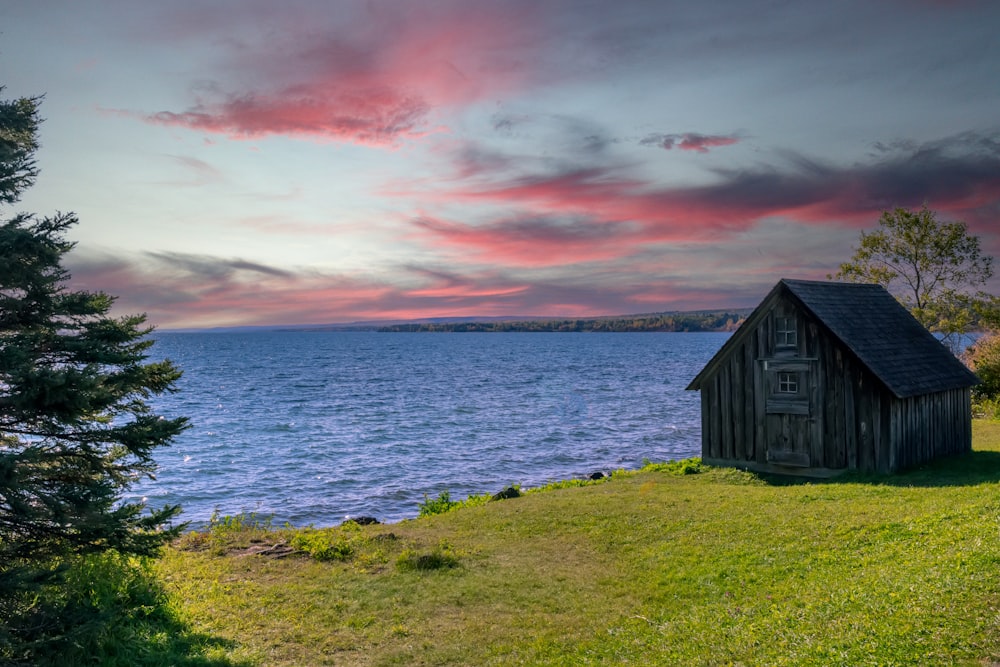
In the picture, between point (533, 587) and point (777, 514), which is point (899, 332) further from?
point (533, 587)

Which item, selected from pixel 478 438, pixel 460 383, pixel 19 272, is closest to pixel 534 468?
pixel 478 438

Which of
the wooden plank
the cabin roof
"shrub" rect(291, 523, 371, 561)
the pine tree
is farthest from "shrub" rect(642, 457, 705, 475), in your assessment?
the pine tree

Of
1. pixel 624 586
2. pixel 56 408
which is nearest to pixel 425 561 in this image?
pixel 624 586

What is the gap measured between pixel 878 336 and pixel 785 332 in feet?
14.2

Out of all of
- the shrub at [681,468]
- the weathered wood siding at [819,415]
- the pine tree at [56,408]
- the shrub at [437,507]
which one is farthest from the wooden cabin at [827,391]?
the pine tree at [56,408]

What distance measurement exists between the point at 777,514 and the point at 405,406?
52015 millimetres

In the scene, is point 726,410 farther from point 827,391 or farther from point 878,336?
point 878,336

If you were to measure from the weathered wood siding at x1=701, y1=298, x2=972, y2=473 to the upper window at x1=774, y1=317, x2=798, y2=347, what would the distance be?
18 cm

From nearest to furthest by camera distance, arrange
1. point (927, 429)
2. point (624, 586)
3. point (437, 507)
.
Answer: point (624, 586), point (437, 507), point (927, 429)

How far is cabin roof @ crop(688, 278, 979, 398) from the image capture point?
2581 cm

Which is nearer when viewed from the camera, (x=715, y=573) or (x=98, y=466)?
(x=98, y=466)

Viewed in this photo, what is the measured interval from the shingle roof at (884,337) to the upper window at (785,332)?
113 centimetres

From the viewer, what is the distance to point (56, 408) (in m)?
10.4

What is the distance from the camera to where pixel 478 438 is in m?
47.5
